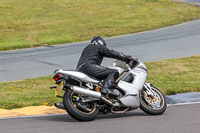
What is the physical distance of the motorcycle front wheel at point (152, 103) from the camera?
9188 millimetres

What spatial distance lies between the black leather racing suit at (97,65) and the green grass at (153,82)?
7.01ft

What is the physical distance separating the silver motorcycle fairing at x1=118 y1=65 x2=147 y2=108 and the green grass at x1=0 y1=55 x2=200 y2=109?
231cm

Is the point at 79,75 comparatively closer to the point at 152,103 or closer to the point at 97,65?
the point at 97,65

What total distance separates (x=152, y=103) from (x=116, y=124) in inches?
50.3

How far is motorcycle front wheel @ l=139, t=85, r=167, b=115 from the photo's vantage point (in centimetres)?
919

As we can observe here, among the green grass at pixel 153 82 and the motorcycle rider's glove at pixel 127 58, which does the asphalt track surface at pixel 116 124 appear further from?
the green grass at pixel 153 82

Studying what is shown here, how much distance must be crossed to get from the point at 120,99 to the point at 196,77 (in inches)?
221

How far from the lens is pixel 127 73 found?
9305 millimetres

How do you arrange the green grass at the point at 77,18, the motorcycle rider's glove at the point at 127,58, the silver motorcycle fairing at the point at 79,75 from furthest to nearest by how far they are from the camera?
the green grass at the point at 77,18 → the motorcycle rider's glove at the point at 127,58 → the silver motorcycle fairing at the point at 79,75

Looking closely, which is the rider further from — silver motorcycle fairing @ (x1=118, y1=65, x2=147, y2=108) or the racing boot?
silver motorcycle fairing @ (x1=118, y1=65, x2=147, y2=108)

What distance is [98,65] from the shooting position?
9.02 m

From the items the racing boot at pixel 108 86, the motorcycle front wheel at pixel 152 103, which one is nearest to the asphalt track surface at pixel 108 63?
the motorcycle front wheel at pixel 152 103

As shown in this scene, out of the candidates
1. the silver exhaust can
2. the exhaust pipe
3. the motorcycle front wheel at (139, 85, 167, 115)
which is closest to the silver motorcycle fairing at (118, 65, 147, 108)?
the motorcycle front wheel at (139, 85, 167, 115)

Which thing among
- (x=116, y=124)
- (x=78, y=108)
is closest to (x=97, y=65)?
(x=78, y=108)
